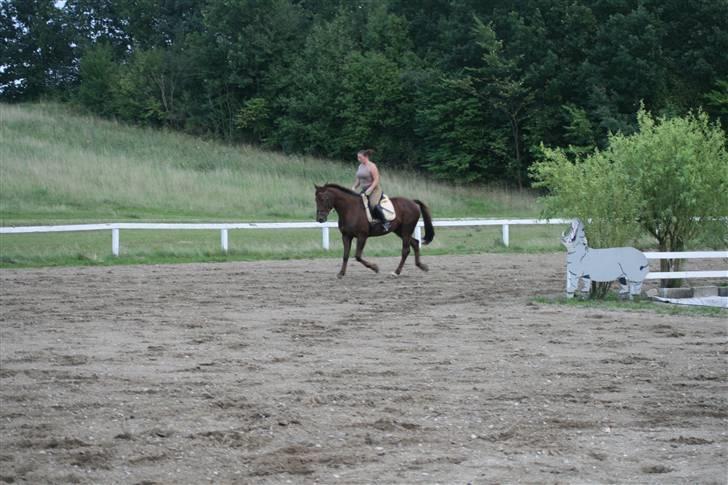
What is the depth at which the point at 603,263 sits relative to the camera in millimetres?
18109

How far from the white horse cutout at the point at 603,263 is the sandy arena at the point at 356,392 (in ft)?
3.23

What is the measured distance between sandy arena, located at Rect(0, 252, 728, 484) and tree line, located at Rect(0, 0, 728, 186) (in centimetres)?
2587

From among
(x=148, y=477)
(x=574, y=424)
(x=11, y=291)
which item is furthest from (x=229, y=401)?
(x=11, y=291)

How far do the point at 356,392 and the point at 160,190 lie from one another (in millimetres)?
34618

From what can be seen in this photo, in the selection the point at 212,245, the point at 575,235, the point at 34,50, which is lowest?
the point at 212,245

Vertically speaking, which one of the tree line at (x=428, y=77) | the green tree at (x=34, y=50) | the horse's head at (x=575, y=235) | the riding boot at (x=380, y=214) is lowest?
the horse's head at (x=575, y=235)

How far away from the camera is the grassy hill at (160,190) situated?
98.5ft

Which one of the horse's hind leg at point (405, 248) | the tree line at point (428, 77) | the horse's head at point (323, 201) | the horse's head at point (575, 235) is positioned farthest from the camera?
the tree line at point (428, 77)

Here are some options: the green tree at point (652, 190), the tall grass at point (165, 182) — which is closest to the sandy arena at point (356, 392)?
the green tree at point (652, 190)

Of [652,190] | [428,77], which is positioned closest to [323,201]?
[652,190]

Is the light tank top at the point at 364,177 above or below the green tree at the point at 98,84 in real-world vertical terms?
below

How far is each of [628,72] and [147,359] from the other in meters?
42.0

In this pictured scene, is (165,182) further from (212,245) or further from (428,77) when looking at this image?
(428,77)

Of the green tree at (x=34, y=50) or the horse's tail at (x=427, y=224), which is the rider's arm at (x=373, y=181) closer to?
the horse's tail at (x=427, y=224)
